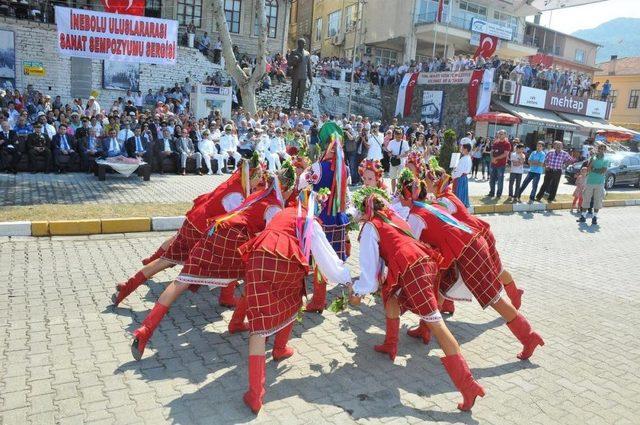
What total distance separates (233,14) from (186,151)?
20338mm

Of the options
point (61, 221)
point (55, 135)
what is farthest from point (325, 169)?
point (55, 135)

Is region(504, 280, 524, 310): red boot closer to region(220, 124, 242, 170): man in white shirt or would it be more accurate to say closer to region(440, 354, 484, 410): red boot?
region(440, 354, 484, 410): red boot

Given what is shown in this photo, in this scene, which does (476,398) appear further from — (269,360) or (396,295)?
(269,360)

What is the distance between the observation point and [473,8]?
120ft

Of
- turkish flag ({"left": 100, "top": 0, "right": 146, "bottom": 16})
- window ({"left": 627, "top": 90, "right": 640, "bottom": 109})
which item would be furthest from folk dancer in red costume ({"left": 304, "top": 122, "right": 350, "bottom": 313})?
window ({"left": 627, "top": 90, "right": 640, "bottom": 109})

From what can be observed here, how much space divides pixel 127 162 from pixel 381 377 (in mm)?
9882

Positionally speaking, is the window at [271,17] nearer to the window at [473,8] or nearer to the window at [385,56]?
the window at [385,56]

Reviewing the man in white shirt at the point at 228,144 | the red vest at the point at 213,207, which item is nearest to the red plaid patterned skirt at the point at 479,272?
the red vest at the point at 213,207

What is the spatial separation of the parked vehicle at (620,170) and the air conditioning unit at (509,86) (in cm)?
712

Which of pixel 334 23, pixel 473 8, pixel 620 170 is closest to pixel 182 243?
pixel 620 170

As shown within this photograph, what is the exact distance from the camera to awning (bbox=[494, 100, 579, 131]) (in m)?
26.3

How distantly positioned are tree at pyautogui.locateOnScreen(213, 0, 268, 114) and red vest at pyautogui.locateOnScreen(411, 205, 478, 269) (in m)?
12.5

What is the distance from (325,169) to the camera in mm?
5270

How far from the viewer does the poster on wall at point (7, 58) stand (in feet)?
68.1
